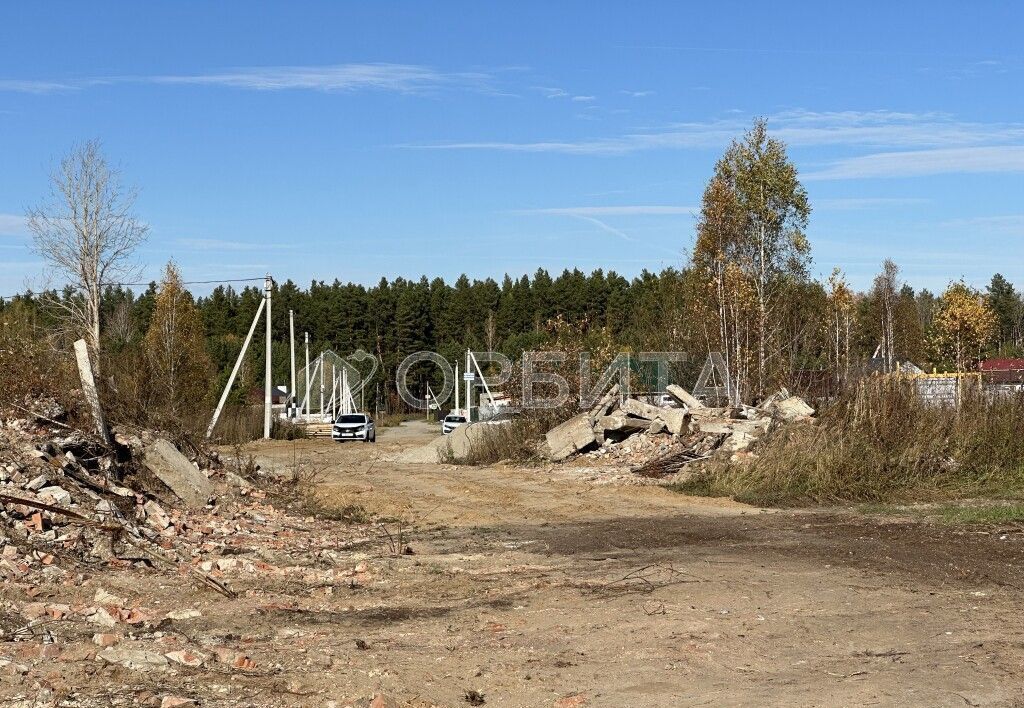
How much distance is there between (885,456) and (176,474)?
429 inches

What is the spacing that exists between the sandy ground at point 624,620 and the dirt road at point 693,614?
0.02m

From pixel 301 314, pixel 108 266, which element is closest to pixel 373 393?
pixel 301 314

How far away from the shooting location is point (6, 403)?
13430 millimetres

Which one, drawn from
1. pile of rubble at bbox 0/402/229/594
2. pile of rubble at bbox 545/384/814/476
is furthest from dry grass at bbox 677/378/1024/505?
pile of rubble at bbox 0/402/229/594

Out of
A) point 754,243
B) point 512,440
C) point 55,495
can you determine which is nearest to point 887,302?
point 754,243

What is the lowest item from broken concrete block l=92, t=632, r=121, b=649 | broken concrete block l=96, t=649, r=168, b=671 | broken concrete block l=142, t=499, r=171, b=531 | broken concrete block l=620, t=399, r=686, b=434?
broken concrete block l=96, t=649, r=168, b=671

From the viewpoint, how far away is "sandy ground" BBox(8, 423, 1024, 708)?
20.8 feet

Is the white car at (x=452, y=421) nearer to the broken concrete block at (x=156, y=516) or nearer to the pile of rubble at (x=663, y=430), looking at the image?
the pile of rubble at (x=663, y=430)

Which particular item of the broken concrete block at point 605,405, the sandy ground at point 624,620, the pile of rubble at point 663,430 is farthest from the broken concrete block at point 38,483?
the broken concrete block at point 605,405

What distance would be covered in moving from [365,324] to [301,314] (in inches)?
290

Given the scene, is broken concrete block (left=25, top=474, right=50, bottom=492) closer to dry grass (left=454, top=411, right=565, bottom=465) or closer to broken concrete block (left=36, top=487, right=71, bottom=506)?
broken concrete block (left=36, top=487, right=71, bottom=506)

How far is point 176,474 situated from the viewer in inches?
537

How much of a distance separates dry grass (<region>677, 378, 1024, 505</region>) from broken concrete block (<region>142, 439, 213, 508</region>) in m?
8.07

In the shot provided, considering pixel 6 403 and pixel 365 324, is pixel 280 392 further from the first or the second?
pixel 6 403
